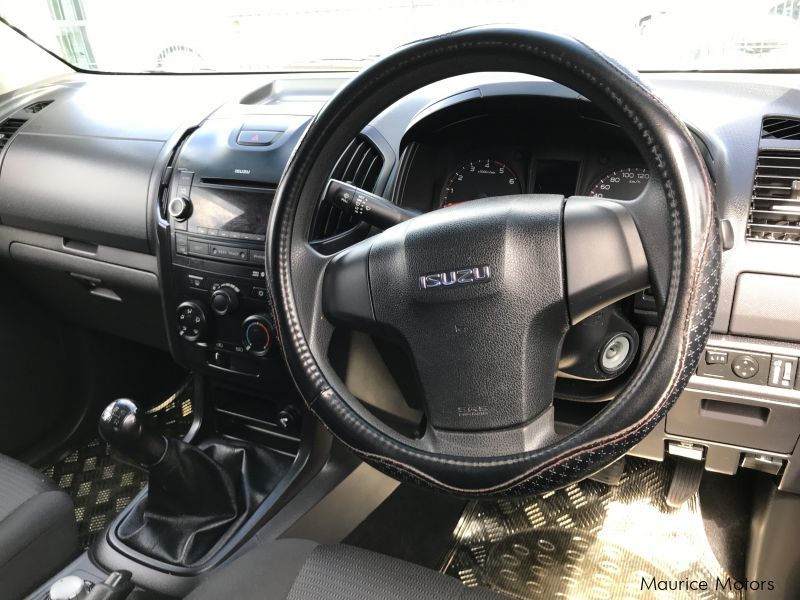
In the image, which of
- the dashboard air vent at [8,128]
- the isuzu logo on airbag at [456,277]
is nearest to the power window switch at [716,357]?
the isuzu logo on airbag at [456,277]

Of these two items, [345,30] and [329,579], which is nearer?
[329,579]

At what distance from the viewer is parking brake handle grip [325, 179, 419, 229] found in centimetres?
96

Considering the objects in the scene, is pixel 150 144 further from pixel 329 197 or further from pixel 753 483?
pixel 753 483

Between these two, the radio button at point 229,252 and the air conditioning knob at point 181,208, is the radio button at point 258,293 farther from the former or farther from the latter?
the air conditioning knob at point 181,208

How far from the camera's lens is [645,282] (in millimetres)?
778

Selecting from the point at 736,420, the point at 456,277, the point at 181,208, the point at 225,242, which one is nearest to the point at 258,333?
the point at 225,242

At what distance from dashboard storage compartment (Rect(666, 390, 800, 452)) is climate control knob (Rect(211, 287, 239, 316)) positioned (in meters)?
0.78

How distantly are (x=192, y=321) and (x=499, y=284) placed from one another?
2.42 ft

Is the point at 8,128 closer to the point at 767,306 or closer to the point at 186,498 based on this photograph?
the point at 186,498

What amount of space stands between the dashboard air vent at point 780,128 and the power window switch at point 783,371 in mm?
327

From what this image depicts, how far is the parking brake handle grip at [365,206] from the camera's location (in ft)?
3.14

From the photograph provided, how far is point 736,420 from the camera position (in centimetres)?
112

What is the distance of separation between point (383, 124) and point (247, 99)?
46cm

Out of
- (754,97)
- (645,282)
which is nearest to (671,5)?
(754,97)
